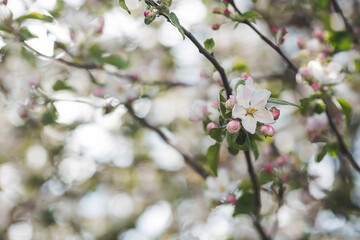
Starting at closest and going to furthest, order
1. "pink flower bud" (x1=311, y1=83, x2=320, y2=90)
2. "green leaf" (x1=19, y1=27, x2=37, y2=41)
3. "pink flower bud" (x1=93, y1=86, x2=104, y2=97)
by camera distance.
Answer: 1. "pink flower bud" (x1=311, y1=83, x2=320, y2=90)
2. "green leaf" (x1=19, y1=27, x2=37, y2=41)
3. "pink flower bud" (x1=93, y1=86, x2=104, y2=97)

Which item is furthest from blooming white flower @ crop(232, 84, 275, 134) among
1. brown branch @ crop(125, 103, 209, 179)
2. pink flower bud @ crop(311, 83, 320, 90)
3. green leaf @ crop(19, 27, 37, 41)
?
green leaf @ crop(19, 27, 37, 41)

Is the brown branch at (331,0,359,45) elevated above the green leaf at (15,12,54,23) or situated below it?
above

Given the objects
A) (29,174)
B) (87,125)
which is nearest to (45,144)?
(29,174)

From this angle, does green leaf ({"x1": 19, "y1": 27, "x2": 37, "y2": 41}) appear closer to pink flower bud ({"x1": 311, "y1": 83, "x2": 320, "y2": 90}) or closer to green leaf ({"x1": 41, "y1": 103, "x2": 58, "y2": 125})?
green leaf ({"x1": 41, "y1": 103, "x2": 58, "y2": 125})

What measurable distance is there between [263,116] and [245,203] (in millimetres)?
498

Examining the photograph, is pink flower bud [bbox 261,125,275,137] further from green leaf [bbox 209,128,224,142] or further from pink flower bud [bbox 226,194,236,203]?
pink flower bud [bbox 226,194,236,203]

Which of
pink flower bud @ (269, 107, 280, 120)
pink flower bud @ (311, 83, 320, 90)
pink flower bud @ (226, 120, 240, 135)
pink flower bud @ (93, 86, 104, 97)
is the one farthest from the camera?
pink flower bud @ (93, 86, 104, 97)

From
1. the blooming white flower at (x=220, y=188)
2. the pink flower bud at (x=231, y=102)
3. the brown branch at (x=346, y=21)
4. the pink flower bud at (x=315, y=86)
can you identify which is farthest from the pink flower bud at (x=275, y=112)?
the brown branch at (x=346, y=21)

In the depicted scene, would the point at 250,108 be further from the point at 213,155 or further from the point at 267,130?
the point at 213,155

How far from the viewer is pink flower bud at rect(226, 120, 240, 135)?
1.06m

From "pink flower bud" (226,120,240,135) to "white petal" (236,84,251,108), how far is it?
0.23 ft

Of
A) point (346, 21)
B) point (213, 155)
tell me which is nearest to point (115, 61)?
point (213, 155)

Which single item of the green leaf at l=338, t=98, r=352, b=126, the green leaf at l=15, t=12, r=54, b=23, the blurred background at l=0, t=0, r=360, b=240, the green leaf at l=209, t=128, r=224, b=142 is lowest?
the blurred background at l=0, t=0, r=360, b=240

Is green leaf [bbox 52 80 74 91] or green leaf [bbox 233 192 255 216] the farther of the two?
green leaf [bbox 52 80 74 91]
